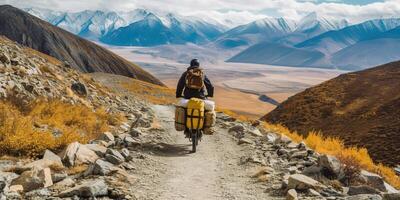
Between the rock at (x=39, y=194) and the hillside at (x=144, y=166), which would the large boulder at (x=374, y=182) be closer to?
the hillside at (x=144, y=166)

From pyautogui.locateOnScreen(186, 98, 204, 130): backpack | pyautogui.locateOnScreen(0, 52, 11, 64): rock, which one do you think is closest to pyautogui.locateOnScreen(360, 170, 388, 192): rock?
pyautogui.locateOnScreen(186, 98, 204, 130): backpack

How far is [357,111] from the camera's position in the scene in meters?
30.9

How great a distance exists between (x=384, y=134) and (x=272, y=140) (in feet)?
35.0

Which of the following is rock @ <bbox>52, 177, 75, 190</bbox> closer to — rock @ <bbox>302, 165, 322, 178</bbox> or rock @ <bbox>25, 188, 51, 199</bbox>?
rock @ <bbox>25, 188, 51, 199</bbox>

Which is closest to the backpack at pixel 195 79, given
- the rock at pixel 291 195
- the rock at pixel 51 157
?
the rock at pixel 51 157

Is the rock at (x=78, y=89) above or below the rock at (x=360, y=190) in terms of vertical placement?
above

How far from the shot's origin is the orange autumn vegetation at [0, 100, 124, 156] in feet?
33.8

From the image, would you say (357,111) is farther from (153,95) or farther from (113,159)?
(153,95)

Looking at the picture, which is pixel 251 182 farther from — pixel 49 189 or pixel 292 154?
pixel 49 189

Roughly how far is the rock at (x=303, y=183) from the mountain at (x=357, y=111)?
44.3 feet

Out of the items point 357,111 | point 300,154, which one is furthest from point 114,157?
point 357,111

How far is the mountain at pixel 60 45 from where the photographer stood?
156500 mm

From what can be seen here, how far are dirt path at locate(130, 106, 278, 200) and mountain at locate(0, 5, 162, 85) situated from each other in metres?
142

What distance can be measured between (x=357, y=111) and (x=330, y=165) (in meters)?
22.8
